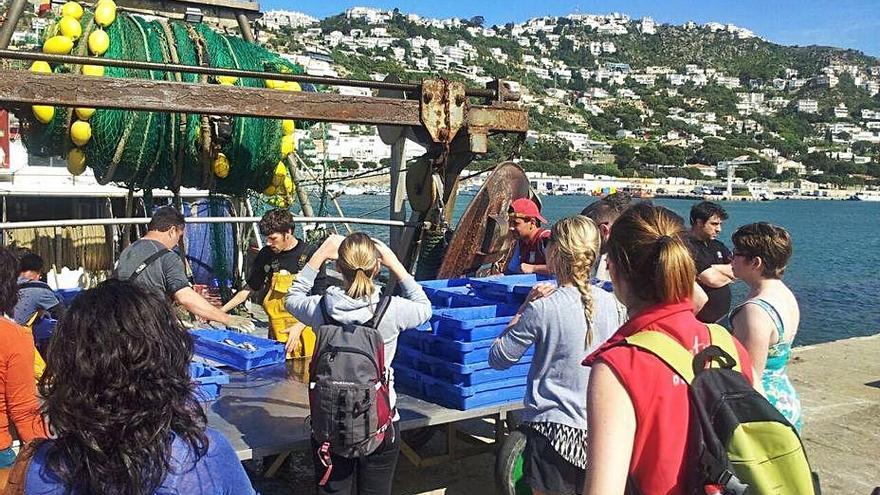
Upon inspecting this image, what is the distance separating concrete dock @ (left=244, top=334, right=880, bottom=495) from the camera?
529 cm

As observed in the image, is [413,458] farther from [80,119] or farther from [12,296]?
[80,119]

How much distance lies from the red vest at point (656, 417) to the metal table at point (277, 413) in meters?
2.38

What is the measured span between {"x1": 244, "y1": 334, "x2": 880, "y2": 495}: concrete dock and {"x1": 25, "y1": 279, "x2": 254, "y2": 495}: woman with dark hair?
348 centimetres

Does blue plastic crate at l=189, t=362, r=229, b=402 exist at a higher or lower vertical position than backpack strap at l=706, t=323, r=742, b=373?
lower

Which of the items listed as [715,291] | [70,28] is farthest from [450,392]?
[70,28]

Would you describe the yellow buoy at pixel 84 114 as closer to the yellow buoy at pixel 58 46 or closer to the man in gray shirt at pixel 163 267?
the yellow buoy at pixel 58 46

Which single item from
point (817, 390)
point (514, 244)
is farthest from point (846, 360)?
point (514, 244)

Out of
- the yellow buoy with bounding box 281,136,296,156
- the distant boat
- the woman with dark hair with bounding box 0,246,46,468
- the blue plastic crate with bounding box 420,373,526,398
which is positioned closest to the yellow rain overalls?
the blue plastic crate with bounding box 420,373,526,398

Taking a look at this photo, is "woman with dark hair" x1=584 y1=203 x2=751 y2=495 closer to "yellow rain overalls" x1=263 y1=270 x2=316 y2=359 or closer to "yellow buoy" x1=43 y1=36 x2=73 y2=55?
"yellow rain overalls" x1=263 y1=270 x2=316 y2=359

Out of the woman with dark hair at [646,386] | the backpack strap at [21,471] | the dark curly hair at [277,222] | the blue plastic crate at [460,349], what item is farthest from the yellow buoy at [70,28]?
the woman with dark hair at [646,386]

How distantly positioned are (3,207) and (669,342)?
12.8 meters

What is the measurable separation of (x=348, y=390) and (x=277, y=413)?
1.17 metres

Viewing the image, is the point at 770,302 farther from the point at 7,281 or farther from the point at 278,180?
the point at 278,180

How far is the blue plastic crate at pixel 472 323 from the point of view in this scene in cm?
456
